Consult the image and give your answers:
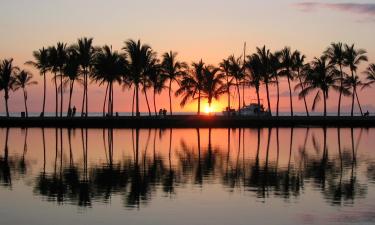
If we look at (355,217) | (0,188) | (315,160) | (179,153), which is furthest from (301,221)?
(179,153)

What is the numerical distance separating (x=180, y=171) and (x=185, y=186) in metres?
4.60

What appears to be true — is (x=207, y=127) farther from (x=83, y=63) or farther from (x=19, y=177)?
(x=19, y=177)

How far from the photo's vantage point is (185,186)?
73.7 feet

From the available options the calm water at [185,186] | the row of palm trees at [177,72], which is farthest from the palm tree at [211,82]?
the calm water at [185,186]

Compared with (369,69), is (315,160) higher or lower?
lower

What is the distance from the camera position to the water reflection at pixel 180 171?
2091 centimetres

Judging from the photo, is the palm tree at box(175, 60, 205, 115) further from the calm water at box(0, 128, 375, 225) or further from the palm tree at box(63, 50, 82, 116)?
the calm water at box(0, 128, 375, 225)

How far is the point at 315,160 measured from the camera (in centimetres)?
3278

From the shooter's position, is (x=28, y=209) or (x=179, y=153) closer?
(x=28, y=209)

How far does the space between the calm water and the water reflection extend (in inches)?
1.4

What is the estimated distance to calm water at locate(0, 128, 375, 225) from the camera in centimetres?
1708

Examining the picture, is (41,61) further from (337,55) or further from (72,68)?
(337,55)

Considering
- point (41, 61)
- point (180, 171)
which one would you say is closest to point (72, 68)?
point (41, 61)

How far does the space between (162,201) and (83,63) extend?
196ft
